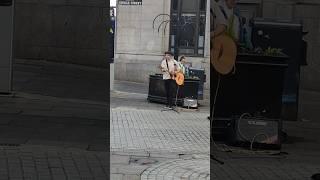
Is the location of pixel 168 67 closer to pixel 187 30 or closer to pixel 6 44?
pixel 187 30

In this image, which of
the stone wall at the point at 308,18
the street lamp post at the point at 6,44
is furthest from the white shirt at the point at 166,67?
the street lamp post at the point at 6,44

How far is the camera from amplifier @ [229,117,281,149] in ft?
7.01

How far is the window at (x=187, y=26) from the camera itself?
1853 millimetres

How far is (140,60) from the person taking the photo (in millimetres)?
1872

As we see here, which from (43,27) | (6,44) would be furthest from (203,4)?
(43,27)

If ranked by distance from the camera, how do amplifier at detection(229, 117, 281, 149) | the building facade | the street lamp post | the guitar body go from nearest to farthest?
the building facade < the guitar body < amplifier at detection(229, 117, 281, 149) < the street lamp post

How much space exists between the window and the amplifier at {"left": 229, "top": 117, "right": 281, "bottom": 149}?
0.38 meters

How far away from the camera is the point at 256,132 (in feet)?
7.30

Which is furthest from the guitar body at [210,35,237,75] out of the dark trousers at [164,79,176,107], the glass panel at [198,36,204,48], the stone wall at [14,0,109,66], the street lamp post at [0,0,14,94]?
the stone wall at [14,0,109,66]

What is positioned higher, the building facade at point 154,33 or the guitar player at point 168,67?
the building facade at point 154,33

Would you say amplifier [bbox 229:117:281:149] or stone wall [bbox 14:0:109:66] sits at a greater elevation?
stone wall [bbox 14:0:109:66]

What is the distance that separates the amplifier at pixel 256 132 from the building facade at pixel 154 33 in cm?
36

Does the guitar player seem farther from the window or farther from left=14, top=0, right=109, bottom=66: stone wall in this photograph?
left=14, top=0, right=109, bottom=66: stone wall

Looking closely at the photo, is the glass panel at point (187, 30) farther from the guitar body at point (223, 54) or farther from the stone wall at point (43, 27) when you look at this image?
the stone wall at point (43, 27)
